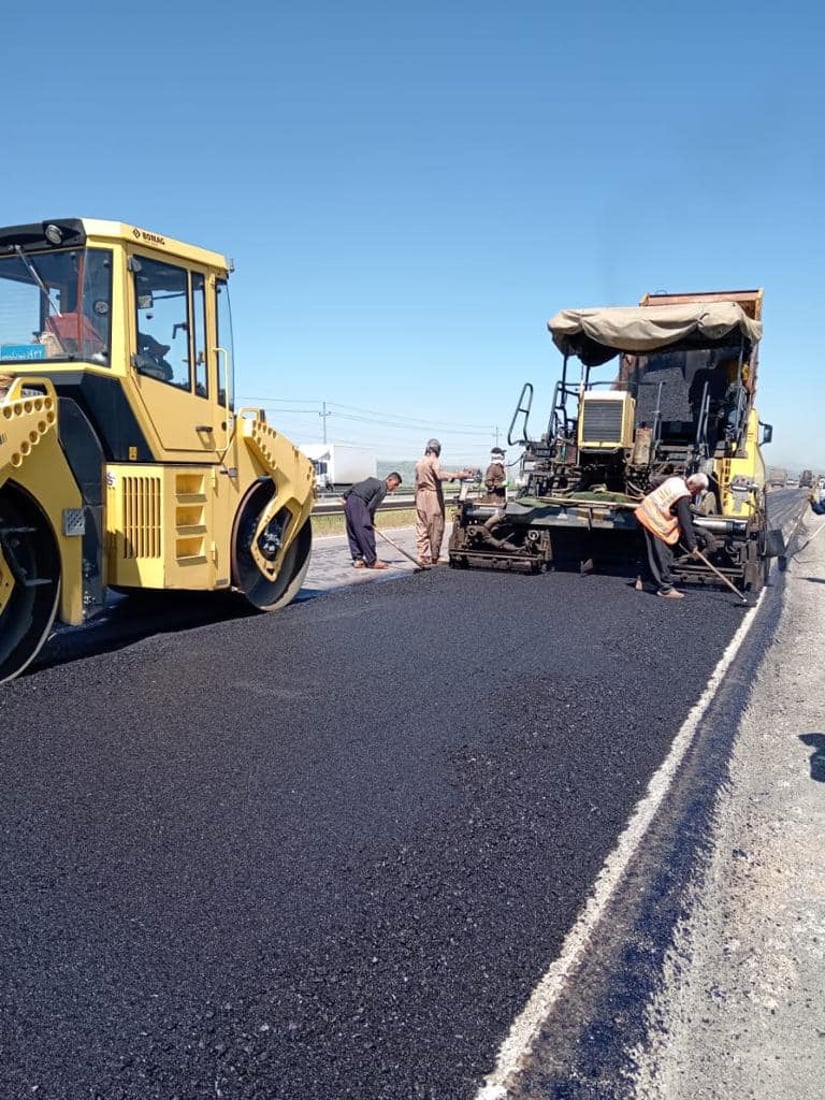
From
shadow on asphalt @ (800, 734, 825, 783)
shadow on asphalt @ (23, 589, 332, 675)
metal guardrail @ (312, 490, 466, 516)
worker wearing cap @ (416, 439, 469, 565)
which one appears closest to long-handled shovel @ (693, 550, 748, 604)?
worker wearing cap @ (416, 439, 469, 565)

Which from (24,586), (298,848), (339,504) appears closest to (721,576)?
(24,586)

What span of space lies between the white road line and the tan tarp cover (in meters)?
6.56

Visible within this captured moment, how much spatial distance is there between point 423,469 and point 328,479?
Answer: 23.2 metres

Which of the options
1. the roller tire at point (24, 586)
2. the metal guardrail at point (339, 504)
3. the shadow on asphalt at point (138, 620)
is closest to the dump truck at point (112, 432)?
the roller tire at point (24, 586)

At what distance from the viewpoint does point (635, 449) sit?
11.2 metres

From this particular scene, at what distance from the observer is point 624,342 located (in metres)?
10.7

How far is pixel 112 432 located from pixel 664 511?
5.78 meters

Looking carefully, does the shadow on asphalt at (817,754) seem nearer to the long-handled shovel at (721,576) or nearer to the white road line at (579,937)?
the white road line at (579,937)

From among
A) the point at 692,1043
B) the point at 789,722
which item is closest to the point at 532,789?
the point at 692,1043

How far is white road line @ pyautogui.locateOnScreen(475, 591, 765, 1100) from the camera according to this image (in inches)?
89.7

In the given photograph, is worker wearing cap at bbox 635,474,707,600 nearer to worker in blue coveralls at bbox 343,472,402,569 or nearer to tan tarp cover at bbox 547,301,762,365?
tan tarp cover at bbox 547,301,762,365

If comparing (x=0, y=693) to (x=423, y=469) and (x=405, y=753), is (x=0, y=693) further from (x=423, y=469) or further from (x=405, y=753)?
(x=423, y=469)

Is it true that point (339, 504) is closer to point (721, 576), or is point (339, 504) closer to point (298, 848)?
point (721, 576)

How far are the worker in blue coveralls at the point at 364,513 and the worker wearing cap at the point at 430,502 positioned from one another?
343mm
